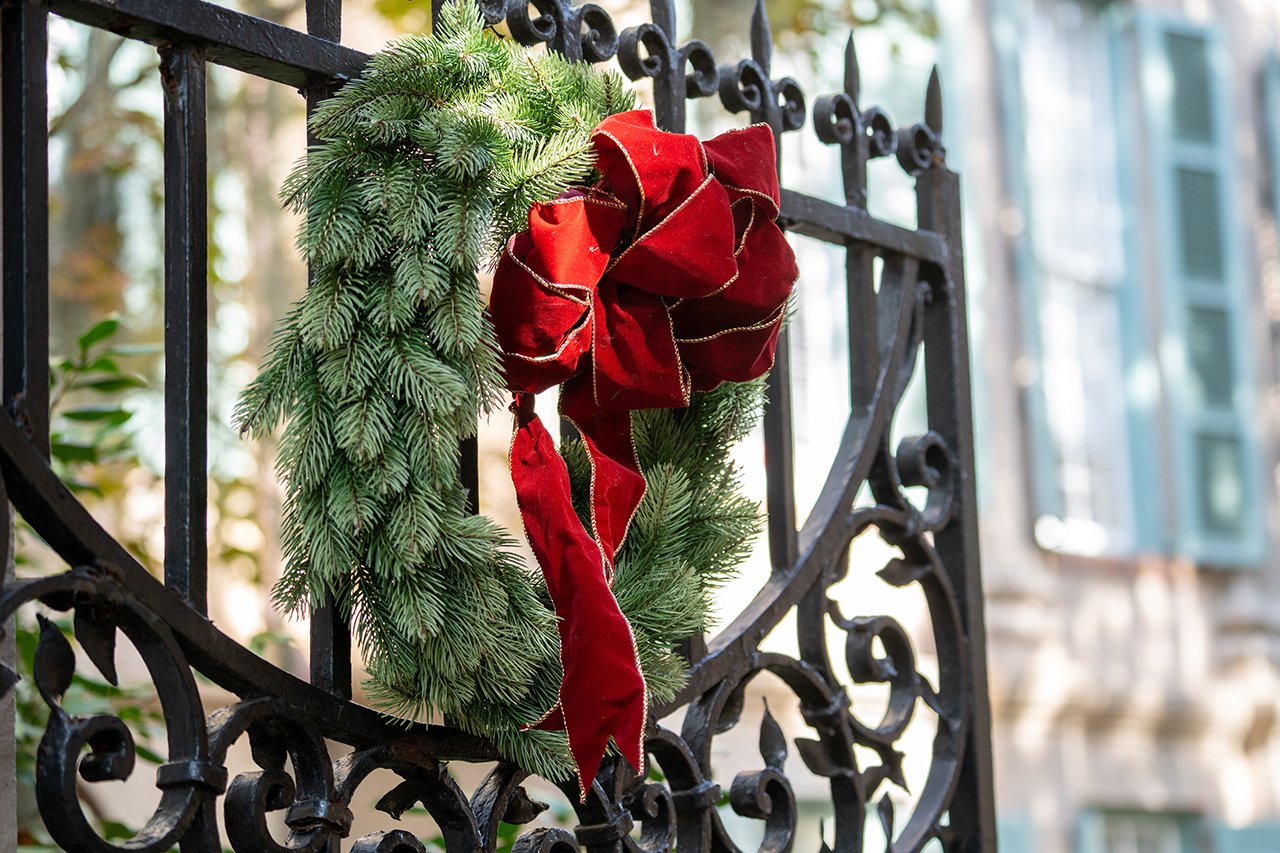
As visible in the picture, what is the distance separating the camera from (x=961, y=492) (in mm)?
2393

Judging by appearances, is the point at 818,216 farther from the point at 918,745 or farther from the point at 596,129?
the point at 918,745

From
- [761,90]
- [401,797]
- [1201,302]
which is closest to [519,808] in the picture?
[401,797]

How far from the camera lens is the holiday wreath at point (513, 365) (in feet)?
5.02

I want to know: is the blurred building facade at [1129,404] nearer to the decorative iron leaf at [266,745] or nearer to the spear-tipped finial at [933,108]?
the spear-tipped finial at [933,108]

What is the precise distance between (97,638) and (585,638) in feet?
1.39

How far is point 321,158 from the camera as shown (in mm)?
1598

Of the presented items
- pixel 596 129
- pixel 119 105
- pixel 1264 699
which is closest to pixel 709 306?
pixel 596 129

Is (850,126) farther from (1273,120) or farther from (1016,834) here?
(1273,120)

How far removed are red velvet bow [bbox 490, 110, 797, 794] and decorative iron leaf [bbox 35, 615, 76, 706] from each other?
0.43 m

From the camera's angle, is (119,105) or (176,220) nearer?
(176,220)

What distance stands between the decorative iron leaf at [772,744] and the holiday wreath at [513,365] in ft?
1.06

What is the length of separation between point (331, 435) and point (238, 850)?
0.38m

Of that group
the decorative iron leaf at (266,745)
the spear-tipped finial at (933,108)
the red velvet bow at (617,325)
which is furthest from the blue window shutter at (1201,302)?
the decorative iron leaf at (266,745)

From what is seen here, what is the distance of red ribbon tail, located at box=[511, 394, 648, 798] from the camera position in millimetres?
1575
